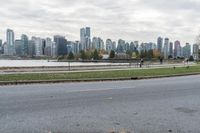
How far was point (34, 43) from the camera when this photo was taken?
197750 mm

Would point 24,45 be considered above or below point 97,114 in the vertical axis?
above

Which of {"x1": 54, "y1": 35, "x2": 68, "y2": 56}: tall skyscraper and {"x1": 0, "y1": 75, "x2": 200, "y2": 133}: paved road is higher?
{"x1": 54, "y1": 35, "x2": 68, "y2": 56}: tall skyscraper

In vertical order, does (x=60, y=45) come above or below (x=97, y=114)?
above

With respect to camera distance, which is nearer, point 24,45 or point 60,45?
point 24,45

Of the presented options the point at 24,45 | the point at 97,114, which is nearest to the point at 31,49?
the point at 24,45

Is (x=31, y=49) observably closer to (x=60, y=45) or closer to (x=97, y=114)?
(x=60, y=45)

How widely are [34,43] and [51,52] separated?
46.8ft

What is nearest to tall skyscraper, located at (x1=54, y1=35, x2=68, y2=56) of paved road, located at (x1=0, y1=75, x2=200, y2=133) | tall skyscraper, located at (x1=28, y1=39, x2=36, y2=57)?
tall skyscraper, located at (x1=28, y1=39, x2=36, y2=57)

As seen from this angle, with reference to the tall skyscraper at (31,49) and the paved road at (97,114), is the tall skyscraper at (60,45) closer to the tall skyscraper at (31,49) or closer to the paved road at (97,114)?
the tall skyscraper at (31,49)

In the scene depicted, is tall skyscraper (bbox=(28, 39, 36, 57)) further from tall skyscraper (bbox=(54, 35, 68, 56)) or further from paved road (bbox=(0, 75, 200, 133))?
paved road (bbox=(0, 75, 200, 133))

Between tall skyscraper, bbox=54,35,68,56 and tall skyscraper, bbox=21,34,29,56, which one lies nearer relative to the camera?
tall skyscraper, bbox=21,34,29,56

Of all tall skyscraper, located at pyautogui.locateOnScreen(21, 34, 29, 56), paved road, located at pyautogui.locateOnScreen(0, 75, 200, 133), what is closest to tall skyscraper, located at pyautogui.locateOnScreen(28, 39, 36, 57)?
tall skyscraper, located at pyautogui.locateOnScreen(21, 34, 29, 56)

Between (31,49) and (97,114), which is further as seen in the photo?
(31,49)

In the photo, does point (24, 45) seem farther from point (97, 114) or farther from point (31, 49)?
point (97, 114)
